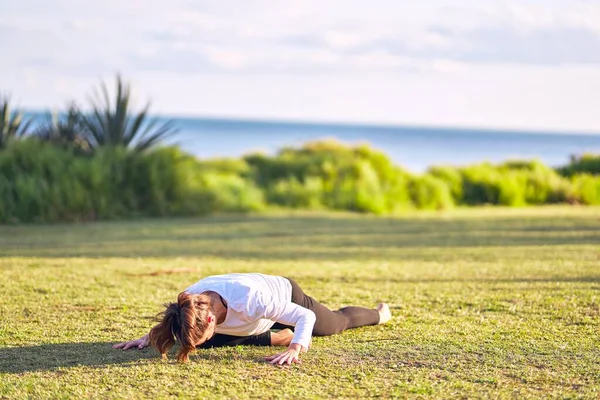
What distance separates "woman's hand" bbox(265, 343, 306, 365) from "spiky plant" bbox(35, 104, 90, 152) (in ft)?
38.8

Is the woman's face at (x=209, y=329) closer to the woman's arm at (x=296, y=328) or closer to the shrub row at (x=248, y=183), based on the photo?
the woman's arm at (x=296, y=328)

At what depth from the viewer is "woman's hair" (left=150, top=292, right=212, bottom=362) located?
15.1ft

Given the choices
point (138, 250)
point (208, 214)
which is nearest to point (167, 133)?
point (208, 214)

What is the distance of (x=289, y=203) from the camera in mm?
17906

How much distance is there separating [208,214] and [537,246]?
6.87 m

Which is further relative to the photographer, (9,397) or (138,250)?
(138,250)

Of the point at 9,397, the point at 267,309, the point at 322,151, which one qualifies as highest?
the point at 322,151

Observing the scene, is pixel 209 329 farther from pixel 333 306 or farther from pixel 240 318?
pixel 333 306

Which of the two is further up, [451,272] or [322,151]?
[322,151]

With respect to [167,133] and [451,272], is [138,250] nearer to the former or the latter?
[451,272]

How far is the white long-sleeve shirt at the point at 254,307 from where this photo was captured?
16.1ft

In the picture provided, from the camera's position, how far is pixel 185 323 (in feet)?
15.1

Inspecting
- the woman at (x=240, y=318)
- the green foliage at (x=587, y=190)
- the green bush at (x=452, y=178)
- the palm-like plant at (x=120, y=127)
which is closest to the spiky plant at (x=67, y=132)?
the palm-like plant at (x=120, y=127)

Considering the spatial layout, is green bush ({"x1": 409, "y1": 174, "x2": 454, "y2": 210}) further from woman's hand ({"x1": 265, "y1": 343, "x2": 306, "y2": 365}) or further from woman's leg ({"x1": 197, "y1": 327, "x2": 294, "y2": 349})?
woman's hand ({"x1": 265, "y1": 343, "x2": 306, "y2": 365})
